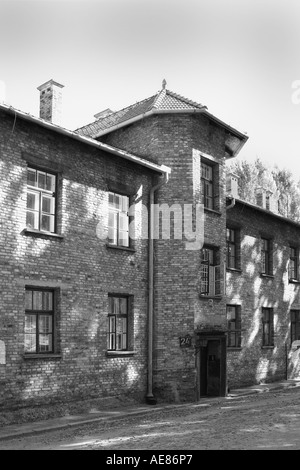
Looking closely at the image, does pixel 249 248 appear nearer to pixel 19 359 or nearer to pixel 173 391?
pixel 173 391

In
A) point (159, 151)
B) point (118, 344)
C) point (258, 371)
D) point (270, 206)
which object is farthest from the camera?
point (270, 206)

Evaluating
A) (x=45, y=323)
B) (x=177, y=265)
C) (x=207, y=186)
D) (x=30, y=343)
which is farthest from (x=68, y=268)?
(x=207, y=186)

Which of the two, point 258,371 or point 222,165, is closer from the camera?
point 222,165

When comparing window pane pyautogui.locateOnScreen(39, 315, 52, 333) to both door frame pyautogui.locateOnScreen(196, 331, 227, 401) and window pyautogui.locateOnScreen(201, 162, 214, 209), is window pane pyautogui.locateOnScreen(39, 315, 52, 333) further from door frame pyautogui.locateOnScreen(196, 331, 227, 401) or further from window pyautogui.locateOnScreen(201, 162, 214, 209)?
window pyautogui.locateOnScreen(201, 162, 214, 209)

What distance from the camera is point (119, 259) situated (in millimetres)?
15914

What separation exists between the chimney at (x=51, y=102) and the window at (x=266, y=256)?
10252 mm

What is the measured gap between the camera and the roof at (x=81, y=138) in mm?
12938

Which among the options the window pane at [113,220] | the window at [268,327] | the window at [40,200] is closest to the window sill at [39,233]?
the window at [40,200]

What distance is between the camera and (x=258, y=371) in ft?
72.2

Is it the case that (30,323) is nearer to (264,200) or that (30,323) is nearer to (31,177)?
(31,177)

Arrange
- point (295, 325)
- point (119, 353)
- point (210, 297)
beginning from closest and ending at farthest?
1. point (119, 353)
2. point (210, 297)
3. point (295, 325)

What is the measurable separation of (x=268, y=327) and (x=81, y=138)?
41.6 ft

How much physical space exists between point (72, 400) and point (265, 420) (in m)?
4.59
